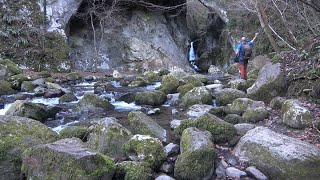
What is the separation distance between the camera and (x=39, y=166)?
3840 millimetres

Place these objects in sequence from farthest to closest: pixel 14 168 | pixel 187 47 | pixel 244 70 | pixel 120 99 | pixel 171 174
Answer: pixel 187 47 < pixel 244 70 < pixel 120 99 < pixel 171 174 < pixel 14 168

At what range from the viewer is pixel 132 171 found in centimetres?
420

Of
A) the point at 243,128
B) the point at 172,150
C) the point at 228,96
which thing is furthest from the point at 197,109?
the point at 172,150

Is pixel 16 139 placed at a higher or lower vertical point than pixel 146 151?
higher

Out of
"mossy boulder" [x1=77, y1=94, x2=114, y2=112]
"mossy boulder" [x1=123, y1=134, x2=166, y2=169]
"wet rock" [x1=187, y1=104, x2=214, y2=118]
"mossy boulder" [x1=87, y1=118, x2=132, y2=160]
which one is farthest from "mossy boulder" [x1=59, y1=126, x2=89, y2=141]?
"wet rock" [x1=187, y1=104, x2=214, y2=118]

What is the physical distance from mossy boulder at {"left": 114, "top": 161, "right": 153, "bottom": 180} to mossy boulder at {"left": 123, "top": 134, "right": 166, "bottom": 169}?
20cm

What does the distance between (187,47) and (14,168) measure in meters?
25.8

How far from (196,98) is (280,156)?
184 inches

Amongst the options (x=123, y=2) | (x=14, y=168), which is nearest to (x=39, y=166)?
(x=14, y=168)

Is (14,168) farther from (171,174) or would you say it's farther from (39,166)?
(171,174)

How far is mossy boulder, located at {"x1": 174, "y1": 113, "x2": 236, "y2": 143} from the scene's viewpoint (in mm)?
5546

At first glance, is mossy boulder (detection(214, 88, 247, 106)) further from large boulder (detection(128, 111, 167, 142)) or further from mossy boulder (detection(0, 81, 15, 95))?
mossy boulder (detection(0, 81, 15, 95))

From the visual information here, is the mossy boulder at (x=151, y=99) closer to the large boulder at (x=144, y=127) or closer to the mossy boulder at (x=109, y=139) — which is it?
the large boulder at (x=144, y=127)

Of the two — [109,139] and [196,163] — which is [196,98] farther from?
[196,163]
